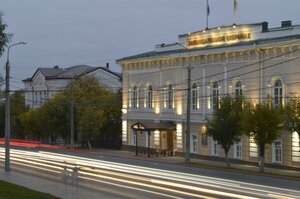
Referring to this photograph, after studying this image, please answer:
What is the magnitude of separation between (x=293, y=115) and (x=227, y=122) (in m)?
6.26

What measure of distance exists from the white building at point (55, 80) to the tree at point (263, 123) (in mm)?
44732

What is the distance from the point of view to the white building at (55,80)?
3342 inches

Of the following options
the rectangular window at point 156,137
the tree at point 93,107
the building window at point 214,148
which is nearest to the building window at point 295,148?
the building window at point 214,148

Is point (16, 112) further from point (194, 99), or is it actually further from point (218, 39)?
point (218, 39)

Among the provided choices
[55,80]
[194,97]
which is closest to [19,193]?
[194,97]

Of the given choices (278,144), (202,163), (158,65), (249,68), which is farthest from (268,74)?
(158,65)

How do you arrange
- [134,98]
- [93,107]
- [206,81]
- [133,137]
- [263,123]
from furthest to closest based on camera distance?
1. [93,107]
2. [133,137]
3. [134,98]
4. [206,81]
5. [263,123]

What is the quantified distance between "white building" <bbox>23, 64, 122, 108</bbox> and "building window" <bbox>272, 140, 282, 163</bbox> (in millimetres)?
41777

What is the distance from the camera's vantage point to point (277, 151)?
44.4 m

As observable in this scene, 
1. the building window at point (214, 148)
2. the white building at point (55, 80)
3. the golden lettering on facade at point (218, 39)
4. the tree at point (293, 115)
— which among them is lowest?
the building window at point (214, 148)

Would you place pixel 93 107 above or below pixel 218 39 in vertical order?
below

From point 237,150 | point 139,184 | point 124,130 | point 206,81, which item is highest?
point 206,81

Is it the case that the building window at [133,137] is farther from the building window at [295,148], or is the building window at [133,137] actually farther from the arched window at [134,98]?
the building window at [295,148]

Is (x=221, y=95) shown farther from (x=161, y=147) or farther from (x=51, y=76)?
(x=51, y=76)
